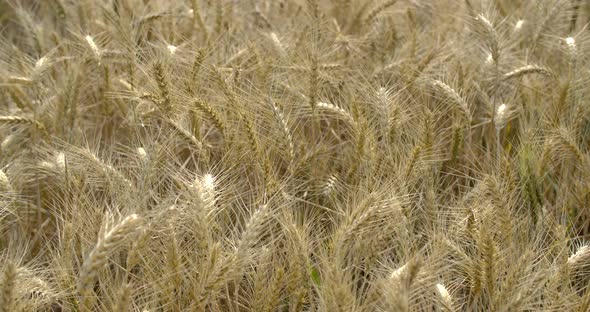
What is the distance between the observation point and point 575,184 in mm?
2246

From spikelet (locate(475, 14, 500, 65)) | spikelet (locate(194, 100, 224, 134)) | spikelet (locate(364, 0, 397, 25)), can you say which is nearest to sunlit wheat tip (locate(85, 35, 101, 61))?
spikelet (locate(194, 100, 224, 134))

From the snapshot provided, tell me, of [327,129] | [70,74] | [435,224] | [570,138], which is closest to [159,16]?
[70,74]

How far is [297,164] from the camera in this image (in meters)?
2.26

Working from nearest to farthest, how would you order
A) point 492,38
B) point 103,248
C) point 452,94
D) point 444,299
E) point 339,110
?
point 103,248 → point 444,299 → point 339,110 → point 452,94 → point 492,38

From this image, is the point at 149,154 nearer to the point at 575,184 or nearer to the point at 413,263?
the point at 413,263

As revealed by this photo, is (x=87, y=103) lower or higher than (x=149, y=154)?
lower

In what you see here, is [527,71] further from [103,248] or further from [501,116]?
[103,248]

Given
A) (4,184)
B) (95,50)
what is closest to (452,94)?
(95,50)

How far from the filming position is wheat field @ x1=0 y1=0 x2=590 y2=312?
1.75m

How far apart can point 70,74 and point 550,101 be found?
1.77 meters

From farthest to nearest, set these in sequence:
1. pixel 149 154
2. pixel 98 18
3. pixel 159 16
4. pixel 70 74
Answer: pixel 98 18 → pixel 159 16 → pixel 70 74 → pixel 149 154

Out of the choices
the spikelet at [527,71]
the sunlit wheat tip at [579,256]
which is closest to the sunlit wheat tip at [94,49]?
the spikelet at [527,71]

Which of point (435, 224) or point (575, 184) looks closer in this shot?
point (435, 224)

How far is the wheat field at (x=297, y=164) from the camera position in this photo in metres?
1.75
